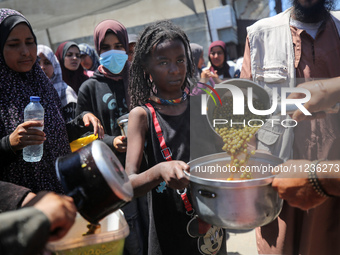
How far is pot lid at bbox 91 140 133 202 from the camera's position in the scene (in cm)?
124

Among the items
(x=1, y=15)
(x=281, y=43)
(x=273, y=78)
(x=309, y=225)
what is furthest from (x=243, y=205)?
(x=1, y=15)

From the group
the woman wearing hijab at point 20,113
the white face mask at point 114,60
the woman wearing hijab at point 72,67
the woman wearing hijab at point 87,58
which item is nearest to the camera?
the woman wearing hijab at point 20,113

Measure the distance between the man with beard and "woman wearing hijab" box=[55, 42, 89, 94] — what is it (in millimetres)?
3073

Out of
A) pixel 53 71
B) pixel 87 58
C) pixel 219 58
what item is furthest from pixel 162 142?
pixel 219 58

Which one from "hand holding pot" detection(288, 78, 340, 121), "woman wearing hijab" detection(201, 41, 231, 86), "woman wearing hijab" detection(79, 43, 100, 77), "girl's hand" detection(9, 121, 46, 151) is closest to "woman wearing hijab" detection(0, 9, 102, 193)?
"girl's hand" detection(9, 121, 46, 151)

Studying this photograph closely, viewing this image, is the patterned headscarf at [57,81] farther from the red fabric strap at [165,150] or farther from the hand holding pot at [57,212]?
the hand holding pot at [57,212]

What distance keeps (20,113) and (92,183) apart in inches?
46.6

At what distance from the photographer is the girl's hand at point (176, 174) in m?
1.54

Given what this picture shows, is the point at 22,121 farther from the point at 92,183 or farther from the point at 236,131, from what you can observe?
the point at 236,131

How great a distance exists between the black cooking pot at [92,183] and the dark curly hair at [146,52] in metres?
1.02

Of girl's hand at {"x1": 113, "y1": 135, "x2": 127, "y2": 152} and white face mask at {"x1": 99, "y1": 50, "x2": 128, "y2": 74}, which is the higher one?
white face mask at {"x1": 99, "y1": 50, "x2": 128, "y2": 74}

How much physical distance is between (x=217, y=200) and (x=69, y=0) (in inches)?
513

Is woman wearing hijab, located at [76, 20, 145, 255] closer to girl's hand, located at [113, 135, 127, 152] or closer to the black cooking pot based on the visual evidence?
girl's hand, located at [113, 135, 127, 152]

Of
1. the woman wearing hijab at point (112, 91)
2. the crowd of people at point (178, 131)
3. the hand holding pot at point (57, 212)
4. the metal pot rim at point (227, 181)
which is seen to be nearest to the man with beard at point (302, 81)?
the crowd of people at point (178, 131)
